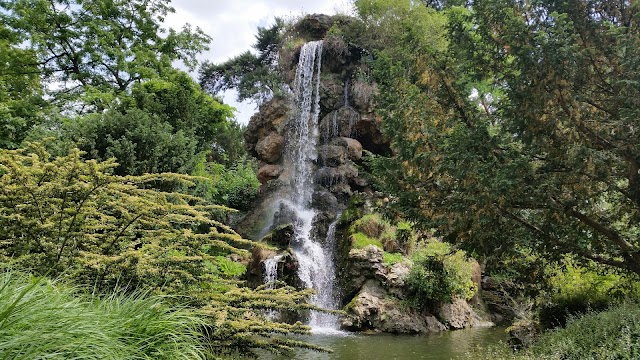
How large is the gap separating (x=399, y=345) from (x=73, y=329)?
982cm

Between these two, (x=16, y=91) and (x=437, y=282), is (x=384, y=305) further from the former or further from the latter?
(x=16, y=91)

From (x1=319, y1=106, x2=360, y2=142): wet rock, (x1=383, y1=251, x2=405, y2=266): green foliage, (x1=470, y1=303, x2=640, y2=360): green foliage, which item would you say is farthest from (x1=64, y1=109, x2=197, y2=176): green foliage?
(x1=319, y1=106, x2=360, y2=142): wet rock

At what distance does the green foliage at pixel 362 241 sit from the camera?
15.6 m

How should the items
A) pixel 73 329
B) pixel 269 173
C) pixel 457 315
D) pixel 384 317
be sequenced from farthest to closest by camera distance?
pixel 269 173 → pixel 457 315 → pixel 384 317 → pixel 73 329

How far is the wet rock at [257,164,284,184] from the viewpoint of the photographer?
21438mm

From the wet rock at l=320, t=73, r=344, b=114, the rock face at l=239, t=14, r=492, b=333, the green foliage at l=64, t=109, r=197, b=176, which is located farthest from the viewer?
the wet rock at l=320, t=73, r=344, b=114

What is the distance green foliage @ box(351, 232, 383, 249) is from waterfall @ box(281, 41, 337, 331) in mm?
1252

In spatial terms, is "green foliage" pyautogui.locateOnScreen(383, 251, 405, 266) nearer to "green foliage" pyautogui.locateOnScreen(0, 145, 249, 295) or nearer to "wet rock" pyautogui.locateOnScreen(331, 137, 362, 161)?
"wet rock" pyautogui.locateOnScreen(331, 137, 362, 161)

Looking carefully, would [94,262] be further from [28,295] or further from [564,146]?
[564,146]

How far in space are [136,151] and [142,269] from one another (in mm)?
6840

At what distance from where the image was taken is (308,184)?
2077 centimetres

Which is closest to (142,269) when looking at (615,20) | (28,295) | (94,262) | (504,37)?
(94,262)

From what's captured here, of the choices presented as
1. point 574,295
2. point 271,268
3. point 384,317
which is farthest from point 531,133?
point 271,268

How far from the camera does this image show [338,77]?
A: 2342 centimetres
